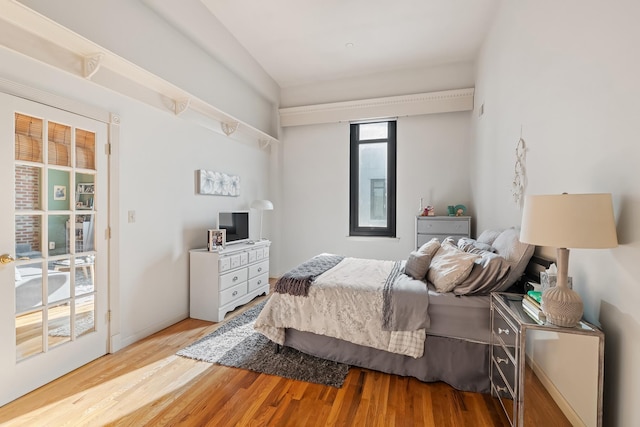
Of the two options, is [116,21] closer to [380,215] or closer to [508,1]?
[508,1]

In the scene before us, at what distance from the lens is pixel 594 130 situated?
144 cm

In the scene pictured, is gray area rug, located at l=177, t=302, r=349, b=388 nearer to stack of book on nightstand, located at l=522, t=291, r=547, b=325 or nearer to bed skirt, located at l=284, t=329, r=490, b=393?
bed skirt, located at l=284, t=329, r=490, b=393

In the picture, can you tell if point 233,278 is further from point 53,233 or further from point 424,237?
point 424,237

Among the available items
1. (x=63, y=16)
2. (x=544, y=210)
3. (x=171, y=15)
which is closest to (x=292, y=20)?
(x=171, y=15)

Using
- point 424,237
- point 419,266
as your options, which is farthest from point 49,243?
point 424,237

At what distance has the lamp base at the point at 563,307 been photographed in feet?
4.25

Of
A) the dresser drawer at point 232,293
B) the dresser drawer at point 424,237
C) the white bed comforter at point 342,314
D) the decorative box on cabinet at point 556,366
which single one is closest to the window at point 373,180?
the dresser drawer at point 424,237

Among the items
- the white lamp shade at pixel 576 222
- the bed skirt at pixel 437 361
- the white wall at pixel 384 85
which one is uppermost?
the white wall at pixel 384 85

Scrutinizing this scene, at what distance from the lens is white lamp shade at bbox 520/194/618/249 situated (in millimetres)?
→ 1180

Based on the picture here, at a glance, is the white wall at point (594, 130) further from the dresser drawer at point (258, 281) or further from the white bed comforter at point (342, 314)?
the dresser drawer at point (258, 281)

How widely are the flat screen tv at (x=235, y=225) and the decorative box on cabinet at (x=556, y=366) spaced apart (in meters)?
3.05

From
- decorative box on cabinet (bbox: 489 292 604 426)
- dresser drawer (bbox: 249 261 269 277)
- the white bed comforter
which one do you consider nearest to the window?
dresser drawer (bbox: 249 261 269 277)

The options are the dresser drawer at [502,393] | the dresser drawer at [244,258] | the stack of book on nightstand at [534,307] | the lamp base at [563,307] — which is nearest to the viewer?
the lamp base at [563,307]

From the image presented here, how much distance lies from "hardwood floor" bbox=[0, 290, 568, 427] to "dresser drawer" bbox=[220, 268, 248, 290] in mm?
1016
